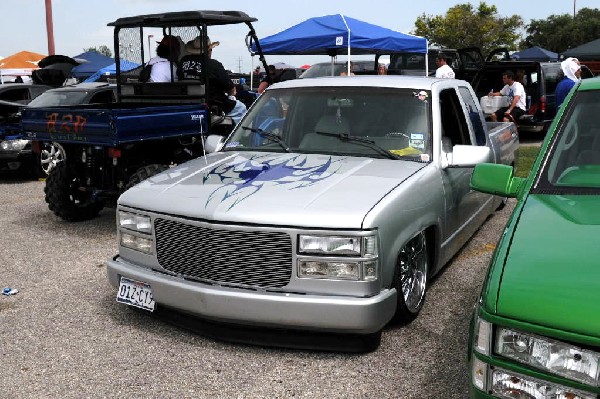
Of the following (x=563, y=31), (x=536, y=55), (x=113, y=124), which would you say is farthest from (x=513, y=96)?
(x=563, y=31)

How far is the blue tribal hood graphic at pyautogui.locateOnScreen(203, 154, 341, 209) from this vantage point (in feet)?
13.7

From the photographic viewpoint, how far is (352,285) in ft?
12.2

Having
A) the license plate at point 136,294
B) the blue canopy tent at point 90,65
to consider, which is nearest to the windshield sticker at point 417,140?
the license plate at point 136,294

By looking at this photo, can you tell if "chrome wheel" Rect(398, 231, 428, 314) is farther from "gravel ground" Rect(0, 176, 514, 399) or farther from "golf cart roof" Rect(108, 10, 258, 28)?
"golf cart roof" Rect(108, 10, 258, 28)

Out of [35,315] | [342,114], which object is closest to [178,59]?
[342,114]

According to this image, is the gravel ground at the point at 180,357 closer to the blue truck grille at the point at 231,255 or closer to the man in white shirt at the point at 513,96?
the blue truck grille at the point at 231,255

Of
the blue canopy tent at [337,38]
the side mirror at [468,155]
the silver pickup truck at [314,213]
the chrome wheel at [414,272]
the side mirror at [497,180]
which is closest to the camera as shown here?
the side mirror at [497,180]

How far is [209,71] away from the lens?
329 inches

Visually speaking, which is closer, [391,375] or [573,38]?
[391,375]

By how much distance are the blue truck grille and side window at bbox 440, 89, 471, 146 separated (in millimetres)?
1959

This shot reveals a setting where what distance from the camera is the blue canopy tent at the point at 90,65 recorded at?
2008cm

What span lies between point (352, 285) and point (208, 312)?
87 cm

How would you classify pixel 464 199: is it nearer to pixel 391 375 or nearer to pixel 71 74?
pixel 391 375

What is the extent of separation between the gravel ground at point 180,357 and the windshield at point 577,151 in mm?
1194
